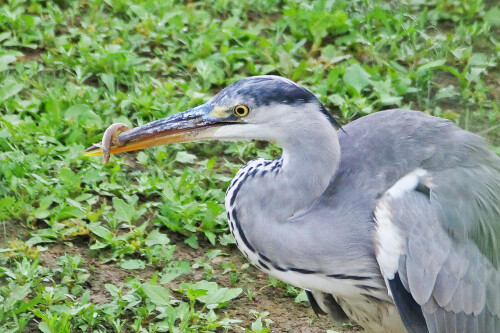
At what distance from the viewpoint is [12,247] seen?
4.70 meters

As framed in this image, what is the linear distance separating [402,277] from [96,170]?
7.13 ft

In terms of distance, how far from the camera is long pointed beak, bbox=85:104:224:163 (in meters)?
3.98

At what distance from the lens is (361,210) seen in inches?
154

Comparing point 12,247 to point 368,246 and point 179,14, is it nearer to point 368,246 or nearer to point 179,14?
point 368,246

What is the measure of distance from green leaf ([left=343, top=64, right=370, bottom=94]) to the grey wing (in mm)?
2313

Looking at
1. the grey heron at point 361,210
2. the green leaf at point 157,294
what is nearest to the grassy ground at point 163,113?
the green leaf at point 157,294

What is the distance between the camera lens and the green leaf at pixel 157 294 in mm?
4457

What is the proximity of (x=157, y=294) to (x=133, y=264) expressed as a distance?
0.35 metres

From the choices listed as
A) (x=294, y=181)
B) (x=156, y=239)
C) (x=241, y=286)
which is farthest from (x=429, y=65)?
(x=294, y=181)

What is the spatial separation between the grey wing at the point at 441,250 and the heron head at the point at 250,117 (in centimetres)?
49

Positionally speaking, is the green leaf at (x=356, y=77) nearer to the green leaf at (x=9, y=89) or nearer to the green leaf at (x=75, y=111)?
the green leaf at (x=75, y=111)

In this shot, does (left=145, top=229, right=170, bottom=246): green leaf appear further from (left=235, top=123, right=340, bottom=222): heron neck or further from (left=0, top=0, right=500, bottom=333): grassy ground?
(left=235, top=123, right=340, bottom=222): heron neck

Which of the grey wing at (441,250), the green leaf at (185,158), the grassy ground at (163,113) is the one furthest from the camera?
the green leaf at (185,158)

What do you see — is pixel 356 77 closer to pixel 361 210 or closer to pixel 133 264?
pixel 133 264
